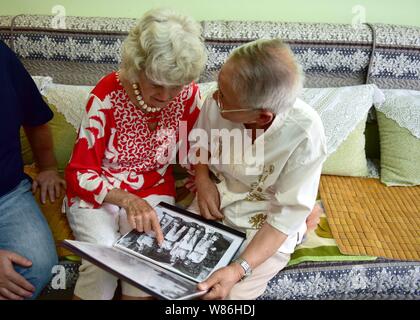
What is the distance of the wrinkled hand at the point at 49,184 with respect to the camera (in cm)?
154

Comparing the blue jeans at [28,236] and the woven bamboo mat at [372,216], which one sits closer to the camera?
the blue jeans at [28,236]

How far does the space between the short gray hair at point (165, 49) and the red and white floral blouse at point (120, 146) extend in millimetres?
178

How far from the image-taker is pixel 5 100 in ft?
4.39

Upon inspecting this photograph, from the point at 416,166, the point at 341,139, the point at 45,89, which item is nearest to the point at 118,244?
the point at 45,89

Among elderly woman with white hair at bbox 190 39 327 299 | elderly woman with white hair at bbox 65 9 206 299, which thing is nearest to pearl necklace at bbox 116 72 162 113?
elderly woman with white hair at bbox 65 9 206 299

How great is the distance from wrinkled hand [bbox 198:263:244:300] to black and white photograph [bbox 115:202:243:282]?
2cm

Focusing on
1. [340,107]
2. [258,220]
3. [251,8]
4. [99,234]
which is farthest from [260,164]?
[251,8]

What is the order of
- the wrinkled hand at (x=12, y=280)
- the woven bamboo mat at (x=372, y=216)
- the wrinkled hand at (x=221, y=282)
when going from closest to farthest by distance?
1. the wrinkled hand at (x=221, y=282)
2. the wrinkled hand at (x=12, y=280)
3. the woven bamboo mat at (x=372, y=216)

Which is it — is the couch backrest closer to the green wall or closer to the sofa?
the sofa

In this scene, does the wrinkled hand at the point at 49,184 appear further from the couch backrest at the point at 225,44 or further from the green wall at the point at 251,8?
the green wall at the point at 251,8

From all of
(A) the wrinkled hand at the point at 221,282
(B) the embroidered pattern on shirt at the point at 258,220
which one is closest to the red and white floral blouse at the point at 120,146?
(B) the embroidered pattern on shirt at the point at 258,220

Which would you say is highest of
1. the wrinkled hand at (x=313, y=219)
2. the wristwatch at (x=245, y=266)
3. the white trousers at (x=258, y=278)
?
the wristwatch at (x=245, y=266)

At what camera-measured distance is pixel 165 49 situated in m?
1.12

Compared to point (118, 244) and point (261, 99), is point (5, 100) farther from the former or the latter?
point (261, 99)
